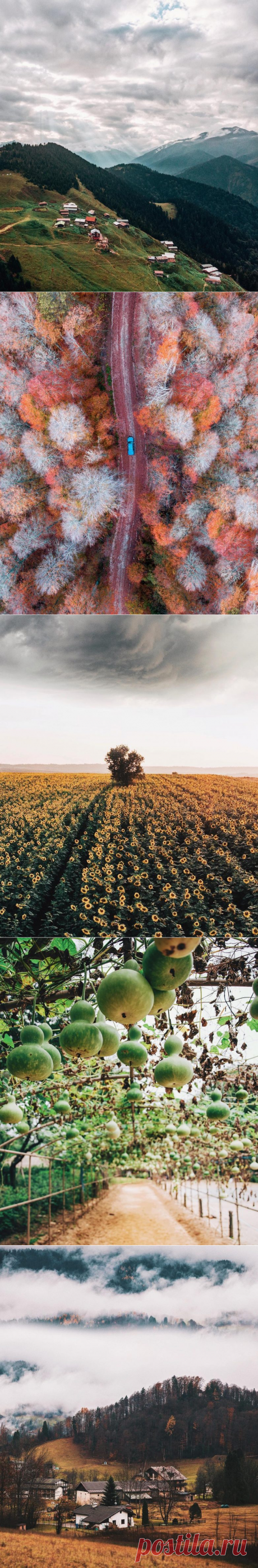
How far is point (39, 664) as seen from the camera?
382cm

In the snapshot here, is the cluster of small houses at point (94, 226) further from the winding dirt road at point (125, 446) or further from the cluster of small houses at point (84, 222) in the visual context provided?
the winding dirt road at point (125, 446)

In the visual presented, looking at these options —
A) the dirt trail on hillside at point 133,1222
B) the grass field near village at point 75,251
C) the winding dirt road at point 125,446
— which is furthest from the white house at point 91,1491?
the grass field near village at point 75,251

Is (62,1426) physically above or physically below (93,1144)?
below

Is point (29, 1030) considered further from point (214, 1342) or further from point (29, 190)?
point (29, 190)

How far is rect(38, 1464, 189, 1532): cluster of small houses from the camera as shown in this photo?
3.73m

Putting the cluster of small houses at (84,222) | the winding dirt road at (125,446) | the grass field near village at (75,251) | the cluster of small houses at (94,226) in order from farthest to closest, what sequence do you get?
the cluster of small houses at (84,222)
the cluster of small houses at (94,226)
the grass field near village at (75,251)
the winding dirt road at (125,446)

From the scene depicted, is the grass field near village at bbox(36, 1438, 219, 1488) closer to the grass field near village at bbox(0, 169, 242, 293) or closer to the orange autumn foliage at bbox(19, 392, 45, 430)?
the orange autumn foliage at bbox(19, 392, 45, 430)

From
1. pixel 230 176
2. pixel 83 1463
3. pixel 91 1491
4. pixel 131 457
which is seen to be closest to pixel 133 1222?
pixel 83 1463

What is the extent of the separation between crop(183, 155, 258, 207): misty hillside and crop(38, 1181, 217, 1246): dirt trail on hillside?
4.75 m

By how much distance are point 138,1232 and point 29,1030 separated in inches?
43.0

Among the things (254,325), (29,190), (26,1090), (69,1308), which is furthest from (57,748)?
(29,190)

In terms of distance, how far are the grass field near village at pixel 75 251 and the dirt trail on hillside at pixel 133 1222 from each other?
3.95 metres

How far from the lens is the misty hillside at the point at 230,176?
426cm

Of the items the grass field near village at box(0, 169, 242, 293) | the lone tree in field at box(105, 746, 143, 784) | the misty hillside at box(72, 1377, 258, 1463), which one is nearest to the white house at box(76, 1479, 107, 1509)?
the misty hillside at box(72, 1377, 258, 1463)
